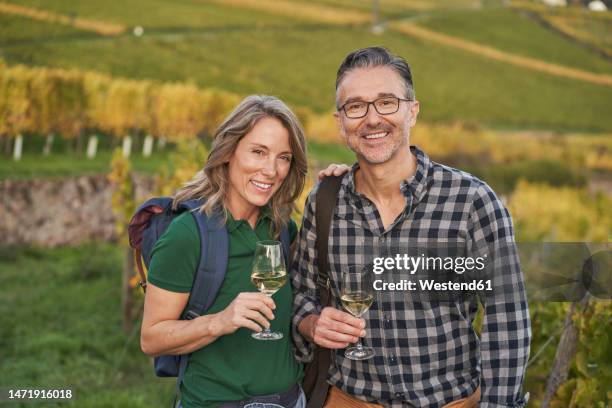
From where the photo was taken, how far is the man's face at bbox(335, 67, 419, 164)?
2371 millimetres

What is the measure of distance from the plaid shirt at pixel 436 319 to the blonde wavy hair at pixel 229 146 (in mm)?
320

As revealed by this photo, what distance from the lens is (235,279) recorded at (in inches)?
89.6

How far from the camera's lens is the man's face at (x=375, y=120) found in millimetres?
2371

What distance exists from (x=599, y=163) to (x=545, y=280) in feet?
36.7

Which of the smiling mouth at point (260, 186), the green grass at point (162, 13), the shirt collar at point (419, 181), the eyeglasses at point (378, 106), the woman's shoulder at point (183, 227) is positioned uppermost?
the green grass at point (162, 13)

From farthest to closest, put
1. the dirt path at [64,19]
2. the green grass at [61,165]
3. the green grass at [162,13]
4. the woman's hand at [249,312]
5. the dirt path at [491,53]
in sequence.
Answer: the dirt path at [491,53] < the green grass at [162,13] < the dirt path at [64,19] < the green grass at [61,165] < the woman's hand at [249,312]

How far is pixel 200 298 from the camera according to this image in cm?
221

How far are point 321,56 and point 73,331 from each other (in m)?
7.67

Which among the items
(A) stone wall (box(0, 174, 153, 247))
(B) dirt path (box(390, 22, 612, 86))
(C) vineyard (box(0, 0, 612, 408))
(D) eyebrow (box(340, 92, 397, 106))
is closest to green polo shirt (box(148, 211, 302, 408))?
(D) eyebrow (box(340, 92, 397, 106))

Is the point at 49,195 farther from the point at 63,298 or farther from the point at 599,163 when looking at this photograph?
the point at 599,163

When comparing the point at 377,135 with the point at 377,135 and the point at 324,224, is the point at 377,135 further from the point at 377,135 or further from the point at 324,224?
the point at 324,224

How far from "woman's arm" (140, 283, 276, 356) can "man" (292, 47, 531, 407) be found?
1.07ft

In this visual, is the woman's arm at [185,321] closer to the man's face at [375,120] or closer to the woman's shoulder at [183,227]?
the woman's shoulder at [183,227]

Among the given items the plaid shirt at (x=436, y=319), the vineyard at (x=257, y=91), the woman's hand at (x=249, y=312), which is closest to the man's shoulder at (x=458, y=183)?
the plaid shirt at (x=436, y=319)
